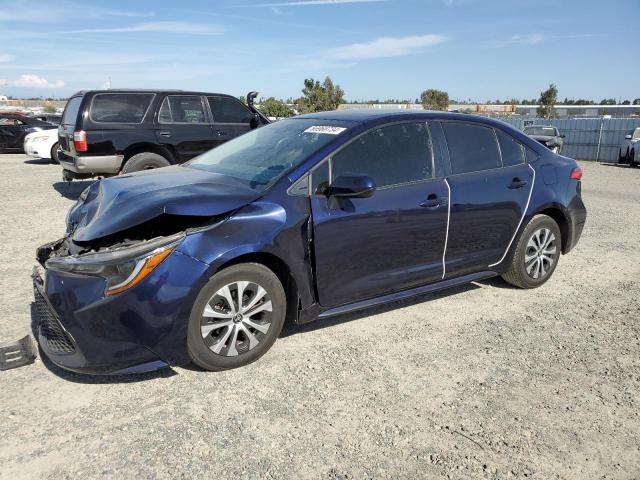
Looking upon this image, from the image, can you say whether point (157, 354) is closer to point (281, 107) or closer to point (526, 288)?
point (526, 288)

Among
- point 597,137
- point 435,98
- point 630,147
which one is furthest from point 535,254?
point 435,98

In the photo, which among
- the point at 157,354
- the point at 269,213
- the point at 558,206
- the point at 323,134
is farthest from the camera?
the point at 558,206

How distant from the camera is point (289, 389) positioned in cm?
322

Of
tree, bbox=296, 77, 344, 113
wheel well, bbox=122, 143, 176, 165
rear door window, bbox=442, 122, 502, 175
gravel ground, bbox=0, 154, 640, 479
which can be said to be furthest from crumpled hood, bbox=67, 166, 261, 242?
tree, bbox=296, 77, 344, 113

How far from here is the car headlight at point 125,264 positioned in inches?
116

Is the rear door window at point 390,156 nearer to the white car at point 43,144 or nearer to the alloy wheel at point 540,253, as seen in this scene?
the alloy wheel at point 540,253

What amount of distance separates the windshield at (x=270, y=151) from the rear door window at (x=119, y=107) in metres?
4.88

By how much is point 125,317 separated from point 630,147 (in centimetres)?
2202

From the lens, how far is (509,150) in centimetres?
473

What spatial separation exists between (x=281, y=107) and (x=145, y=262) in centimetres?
5254

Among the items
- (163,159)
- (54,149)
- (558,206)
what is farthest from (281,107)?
(558,206)

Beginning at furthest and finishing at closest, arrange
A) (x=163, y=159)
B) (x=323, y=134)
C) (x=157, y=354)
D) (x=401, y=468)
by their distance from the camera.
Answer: (x=163, y=159)
(x=323, y=134)
(x=157, y=354)
(x=401, y=468)

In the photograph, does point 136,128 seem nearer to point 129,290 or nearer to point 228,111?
point 228,111

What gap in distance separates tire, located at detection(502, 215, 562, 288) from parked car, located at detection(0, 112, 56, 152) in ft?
60.2
